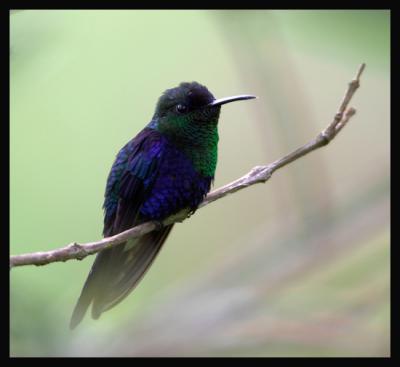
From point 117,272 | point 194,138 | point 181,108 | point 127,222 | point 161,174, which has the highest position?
point 181,108

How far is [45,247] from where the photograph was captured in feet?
11.6

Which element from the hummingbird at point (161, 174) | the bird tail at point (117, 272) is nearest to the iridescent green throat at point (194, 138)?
the hummingbird at point (161, 174)

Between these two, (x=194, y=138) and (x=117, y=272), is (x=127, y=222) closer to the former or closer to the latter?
(x=117, y=272)

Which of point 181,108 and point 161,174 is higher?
point 181,108

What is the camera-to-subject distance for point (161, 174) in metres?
3.01

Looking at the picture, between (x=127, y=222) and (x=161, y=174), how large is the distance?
315 mm

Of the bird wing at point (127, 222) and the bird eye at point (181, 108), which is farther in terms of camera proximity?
the bird eye at point (181, 108)

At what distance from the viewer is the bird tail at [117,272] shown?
2.79 metres

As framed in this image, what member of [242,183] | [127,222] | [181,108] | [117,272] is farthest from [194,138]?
[117,272]

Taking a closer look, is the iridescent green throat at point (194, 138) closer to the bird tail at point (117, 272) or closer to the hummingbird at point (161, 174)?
the hummingbird at point (161, 174)

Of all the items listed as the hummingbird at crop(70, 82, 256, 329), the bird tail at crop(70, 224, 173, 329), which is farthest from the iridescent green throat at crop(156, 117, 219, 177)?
the bird tail at crop(70, 224, 173, 329)

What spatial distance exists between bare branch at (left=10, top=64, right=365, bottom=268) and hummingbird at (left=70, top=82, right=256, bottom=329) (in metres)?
0.22

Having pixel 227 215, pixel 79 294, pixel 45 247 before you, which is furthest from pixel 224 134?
pixel 79 294
